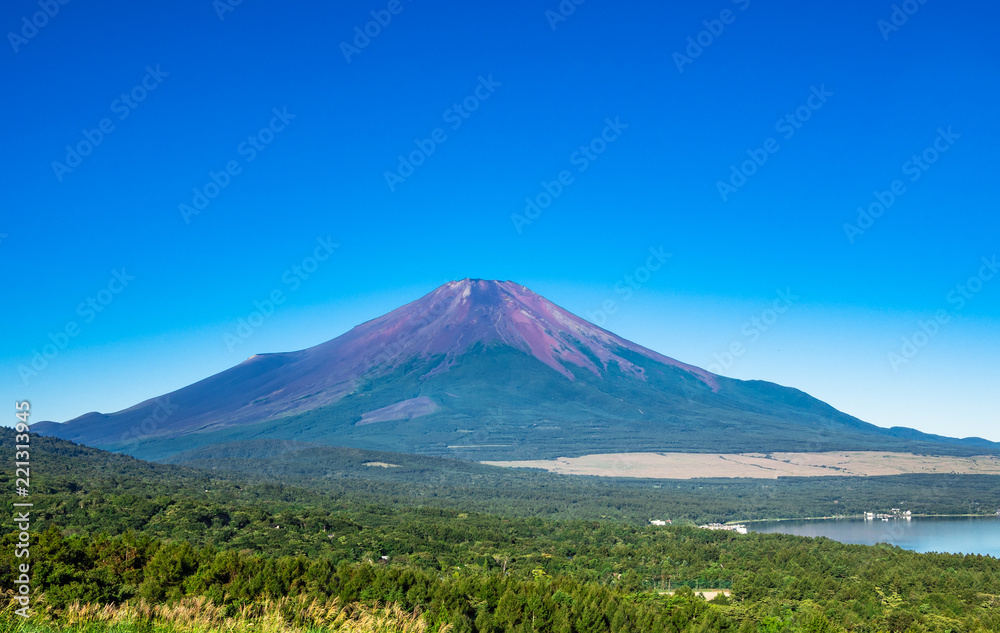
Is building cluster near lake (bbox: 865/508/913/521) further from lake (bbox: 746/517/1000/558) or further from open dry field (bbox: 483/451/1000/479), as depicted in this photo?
open dry field (bbox: 483/451/1000/479)

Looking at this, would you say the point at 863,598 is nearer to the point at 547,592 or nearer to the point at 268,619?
the point at 547,592

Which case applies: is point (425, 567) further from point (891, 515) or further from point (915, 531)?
point (891, 515)

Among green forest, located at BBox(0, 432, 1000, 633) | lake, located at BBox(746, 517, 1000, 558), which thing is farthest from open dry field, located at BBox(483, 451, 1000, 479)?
green forest, located at BBox(0, 432, 1000, 633)

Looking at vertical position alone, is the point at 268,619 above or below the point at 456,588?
above

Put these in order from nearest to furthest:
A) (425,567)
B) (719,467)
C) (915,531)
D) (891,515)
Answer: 1. (425,567)
2. (915,531)
3. (891,515)
4. (719,467)

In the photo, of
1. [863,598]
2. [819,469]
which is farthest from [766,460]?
[863,598]

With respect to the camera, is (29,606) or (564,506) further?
(564,506)

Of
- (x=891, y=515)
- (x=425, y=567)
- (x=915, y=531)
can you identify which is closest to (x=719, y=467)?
(x=891, y=515)
